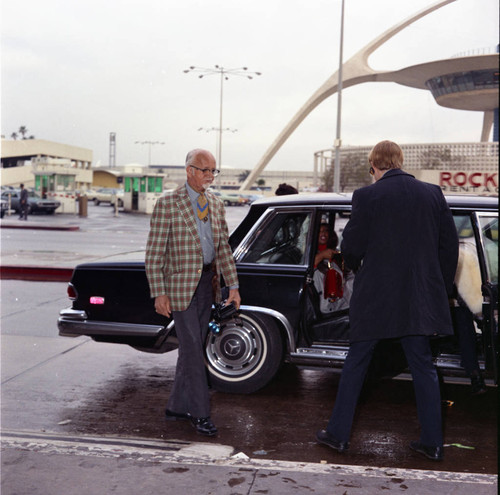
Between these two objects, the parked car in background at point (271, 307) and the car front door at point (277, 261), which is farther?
the car front door at point (277, 261)

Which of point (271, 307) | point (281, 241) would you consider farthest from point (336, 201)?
point (271, 307)

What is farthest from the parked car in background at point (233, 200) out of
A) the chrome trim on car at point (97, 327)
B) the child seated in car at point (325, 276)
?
the chrome trim on car at point (97, 327)

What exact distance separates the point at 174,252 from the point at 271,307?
107cm

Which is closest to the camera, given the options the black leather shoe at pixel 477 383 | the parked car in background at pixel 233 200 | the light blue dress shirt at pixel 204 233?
the light blue dress shirt at pixel 204 233

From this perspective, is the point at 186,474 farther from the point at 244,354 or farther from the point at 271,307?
the point at 271,307

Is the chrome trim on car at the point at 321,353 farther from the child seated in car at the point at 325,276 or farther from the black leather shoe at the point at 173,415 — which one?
the black leather shoe at the point at 173,415

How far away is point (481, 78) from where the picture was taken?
297 ft

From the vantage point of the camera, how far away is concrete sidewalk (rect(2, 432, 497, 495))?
3.64 m

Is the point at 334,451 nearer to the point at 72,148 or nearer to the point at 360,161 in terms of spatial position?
the point at 360,161

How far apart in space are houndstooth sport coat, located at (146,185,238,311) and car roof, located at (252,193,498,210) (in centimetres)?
116

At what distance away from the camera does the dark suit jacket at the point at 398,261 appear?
4.02 m

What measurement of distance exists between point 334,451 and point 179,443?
3.04 ft

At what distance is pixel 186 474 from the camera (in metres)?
3.83

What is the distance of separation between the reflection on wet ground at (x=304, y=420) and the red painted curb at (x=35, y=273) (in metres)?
6.76
